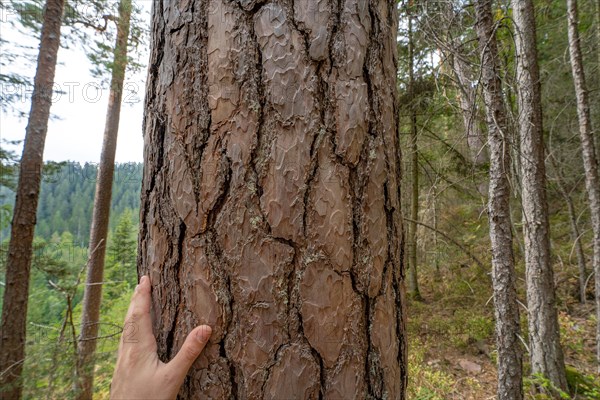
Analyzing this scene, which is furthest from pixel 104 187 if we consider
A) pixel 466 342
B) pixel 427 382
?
pixel 466 342

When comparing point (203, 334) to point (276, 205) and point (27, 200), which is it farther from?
point (27, 200)

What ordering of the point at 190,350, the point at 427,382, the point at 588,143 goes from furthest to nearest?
the point at 427,382
the point at 588,143
the point at 190,350

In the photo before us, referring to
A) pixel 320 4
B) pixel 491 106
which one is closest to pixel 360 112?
→ pixel 320 4

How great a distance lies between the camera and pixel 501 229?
2426 mm

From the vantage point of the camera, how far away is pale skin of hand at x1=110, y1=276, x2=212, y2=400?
72 centimetres

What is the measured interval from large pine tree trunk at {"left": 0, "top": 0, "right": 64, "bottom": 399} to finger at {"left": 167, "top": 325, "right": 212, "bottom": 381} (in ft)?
14.5

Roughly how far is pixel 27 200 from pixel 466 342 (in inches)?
304

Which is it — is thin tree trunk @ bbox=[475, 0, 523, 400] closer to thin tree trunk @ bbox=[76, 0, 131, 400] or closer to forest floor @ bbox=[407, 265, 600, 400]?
forest floor @ bbox=[407, 265, 600, 400]

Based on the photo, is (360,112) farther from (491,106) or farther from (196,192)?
(491,106)

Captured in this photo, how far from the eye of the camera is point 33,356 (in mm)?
2414

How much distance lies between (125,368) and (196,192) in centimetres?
48

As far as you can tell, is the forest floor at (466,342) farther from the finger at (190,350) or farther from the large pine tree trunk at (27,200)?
the large pine tree trunk at (27,200)

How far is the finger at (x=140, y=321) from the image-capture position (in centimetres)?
78

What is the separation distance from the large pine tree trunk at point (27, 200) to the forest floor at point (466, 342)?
515cm
